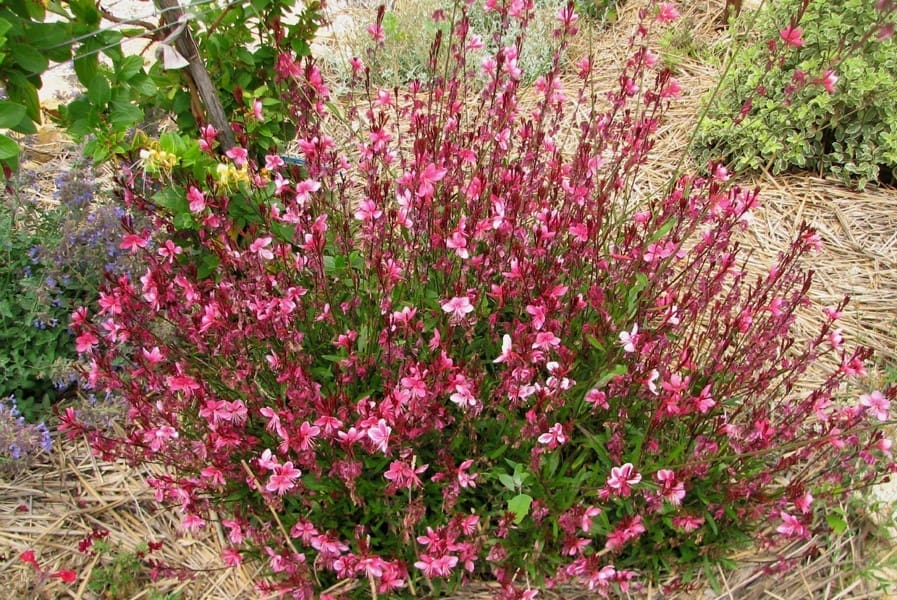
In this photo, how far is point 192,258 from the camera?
293cm

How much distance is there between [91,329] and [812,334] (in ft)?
9.35

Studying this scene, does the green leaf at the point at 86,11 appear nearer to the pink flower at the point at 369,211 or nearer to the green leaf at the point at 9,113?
the green leaf at the point at 9,113

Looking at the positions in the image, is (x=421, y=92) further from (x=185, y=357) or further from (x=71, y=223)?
(x=185, y=357)

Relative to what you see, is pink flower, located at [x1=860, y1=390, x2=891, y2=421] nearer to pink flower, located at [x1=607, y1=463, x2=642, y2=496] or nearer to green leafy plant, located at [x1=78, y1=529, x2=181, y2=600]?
pink flower, located at [x1=607, y1=463, x2=642, y2=496]

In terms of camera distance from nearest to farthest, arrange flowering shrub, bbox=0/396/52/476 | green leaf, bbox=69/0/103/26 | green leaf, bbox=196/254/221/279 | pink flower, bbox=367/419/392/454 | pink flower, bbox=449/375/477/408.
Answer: pink flower, bbox=367/419/392/454 → pink flower, bbox=449/375/477/408 → green leaf, bbox=69/0/103/26 → flowering shrub, bbox=0/396/52/476 → green leaf, bbox=196/254/221/279

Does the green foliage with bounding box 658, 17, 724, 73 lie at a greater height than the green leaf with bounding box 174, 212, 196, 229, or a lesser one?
greater

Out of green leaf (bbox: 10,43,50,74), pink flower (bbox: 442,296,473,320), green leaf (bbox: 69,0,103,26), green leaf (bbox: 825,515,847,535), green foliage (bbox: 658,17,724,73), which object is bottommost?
green leaf (bbox: 825,515,847,535)

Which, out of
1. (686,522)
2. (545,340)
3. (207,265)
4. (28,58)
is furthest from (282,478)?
(28,58)

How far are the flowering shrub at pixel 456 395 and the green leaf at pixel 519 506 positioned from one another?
0.01m

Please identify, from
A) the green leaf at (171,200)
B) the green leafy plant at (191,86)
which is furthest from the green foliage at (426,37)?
the green leaf at (171,200)

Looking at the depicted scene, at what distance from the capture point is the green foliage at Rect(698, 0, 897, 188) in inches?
147

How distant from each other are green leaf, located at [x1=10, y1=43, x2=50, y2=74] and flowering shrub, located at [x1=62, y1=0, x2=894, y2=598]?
0.42 m

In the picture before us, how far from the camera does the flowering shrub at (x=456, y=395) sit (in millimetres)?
1943

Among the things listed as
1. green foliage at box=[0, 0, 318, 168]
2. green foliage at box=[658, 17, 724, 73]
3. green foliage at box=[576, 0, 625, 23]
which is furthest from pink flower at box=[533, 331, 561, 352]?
green foliage at box=[576, 0, 625, 23]
